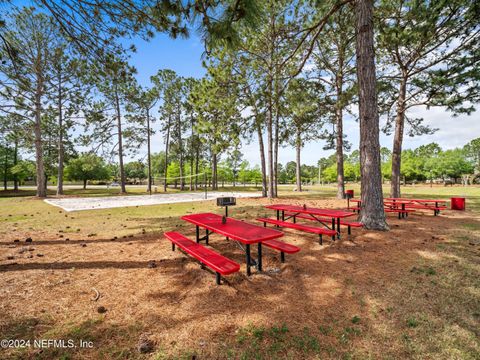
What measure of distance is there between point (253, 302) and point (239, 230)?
1236mm

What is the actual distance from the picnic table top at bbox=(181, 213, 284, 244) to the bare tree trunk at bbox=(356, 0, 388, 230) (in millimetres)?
4033

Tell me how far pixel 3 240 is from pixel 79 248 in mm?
2427

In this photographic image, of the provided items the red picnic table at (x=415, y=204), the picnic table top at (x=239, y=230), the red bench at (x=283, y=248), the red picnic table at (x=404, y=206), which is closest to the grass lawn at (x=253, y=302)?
the red bench at (x=283, y=248)

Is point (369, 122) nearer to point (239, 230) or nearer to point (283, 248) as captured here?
point (283, 248)

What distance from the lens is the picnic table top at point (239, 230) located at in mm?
3440

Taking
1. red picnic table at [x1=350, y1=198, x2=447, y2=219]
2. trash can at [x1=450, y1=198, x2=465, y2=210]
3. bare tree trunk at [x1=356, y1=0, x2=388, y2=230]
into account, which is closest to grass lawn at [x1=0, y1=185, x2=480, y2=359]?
bare tree trunk at [x1=356, y1=0, x2=388, y2=230]

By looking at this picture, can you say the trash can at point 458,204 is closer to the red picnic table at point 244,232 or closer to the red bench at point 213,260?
the red picnic table at point 244,232

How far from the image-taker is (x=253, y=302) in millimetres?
2971

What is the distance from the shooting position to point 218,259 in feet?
11.2

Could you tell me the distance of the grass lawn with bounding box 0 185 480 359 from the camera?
7.27ft

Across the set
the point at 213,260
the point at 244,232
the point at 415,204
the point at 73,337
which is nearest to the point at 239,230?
the point at 244,232

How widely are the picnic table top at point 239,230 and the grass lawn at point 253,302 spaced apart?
2.33ft

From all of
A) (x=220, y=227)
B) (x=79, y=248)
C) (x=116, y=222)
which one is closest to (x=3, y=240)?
(x=79, y=248)

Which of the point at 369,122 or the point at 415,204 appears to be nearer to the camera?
the point at 369,122
